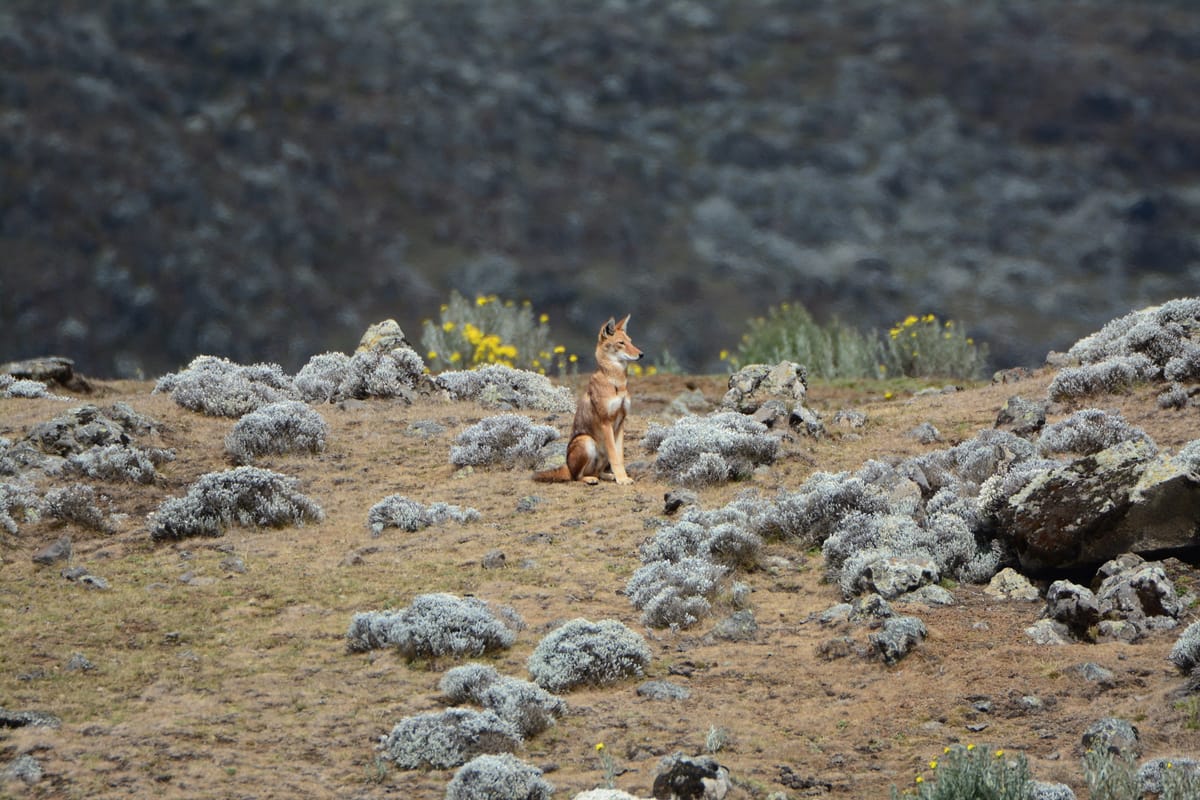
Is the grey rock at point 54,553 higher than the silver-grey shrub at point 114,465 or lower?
lower

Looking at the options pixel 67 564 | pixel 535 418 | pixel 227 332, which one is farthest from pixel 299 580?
pixel 227 332

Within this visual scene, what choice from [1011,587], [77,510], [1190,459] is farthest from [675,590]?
[77,510]

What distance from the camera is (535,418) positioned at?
16.1m

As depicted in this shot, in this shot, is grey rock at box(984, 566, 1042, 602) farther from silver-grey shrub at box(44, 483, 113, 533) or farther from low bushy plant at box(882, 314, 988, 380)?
low bushy plant at box(882, 314, 988, 380)

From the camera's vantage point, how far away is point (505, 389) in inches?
688

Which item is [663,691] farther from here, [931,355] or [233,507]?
[931,355]

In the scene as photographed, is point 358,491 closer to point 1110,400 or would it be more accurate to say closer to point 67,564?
point 67,564

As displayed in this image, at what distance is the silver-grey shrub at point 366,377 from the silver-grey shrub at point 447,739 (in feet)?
29.5

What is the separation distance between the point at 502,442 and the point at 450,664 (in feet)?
17.3

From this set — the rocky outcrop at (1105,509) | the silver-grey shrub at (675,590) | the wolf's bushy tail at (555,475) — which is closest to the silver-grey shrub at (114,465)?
the wolf's bushy tail at (555,475)

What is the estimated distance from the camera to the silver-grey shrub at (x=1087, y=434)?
12.7 m

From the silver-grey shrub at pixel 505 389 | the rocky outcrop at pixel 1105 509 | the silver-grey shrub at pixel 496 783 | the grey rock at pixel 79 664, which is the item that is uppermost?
the silver-grey shrub at pixel 505 389

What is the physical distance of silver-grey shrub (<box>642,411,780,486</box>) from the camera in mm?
13195

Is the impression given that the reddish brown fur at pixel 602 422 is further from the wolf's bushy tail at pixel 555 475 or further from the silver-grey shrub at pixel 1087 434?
the silver-grey shrub at pixel 1087 434
